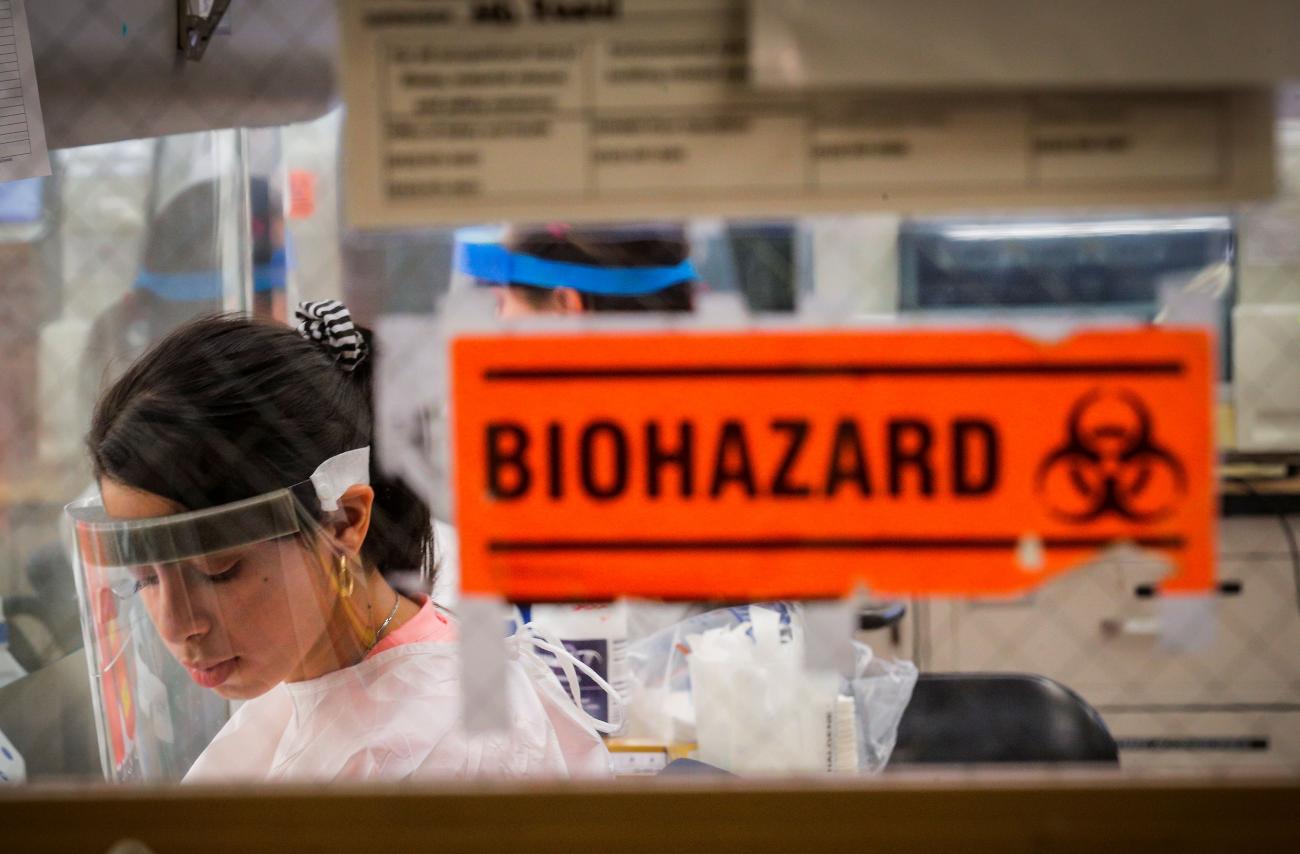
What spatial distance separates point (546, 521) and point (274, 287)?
716mm

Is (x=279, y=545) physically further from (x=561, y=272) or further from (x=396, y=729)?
(x=561, y=272)

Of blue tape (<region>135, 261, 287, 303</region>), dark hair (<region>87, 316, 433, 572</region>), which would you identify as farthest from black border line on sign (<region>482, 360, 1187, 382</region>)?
blue tape (<region>135, 261, 287, 303</region>)

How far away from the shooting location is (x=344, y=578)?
133 cm

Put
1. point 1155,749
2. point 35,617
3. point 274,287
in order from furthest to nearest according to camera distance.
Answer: point 35,617
point 274,287
point 1155,749

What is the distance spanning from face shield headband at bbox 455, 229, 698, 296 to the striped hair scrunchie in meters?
0.24

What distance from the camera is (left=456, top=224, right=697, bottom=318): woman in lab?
0.74 metres

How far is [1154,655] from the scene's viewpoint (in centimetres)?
76

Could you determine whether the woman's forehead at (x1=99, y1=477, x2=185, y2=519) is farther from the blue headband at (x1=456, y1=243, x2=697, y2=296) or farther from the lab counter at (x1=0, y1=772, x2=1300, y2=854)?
the blue headband at (x1=456, y1=243, x2=697, y2=296)

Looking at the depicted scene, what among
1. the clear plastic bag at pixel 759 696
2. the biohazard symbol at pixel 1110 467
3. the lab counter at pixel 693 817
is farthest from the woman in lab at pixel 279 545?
the biohazard symbol at pixel 1110 467

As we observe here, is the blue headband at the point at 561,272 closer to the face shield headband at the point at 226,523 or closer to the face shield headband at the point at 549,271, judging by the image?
the face shield headband at the point at 549,271

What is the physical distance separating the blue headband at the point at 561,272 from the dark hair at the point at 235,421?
0.42 metres

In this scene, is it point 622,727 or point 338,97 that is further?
point 622,727

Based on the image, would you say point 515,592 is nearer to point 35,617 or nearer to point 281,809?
point 281,809

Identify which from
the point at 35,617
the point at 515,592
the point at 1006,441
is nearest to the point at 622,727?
the point at 35,617
